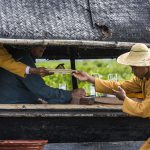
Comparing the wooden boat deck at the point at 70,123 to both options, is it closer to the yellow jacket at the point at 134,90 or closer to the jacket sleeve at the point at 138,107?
the yellow jacket at the point at 134,90

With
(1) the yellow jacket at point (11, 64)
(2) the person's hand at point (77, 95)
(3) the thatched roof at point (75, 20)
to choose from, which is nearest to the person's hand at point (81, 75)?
(2) the person's hand at point (77, 95)

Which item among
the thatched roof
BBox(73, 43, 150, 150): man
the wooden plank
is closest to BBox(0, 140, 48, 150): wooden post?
the wooden plank

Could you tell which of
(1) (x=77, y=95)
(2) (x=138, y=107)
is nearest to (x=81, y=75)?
(1) (x=77, y=95)

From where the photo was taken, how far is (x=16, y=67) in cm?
657

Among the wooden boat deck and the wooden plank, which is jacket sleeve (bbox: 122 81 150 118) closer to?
the wooden boat deck

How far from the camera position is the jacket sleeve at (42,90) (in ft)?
22.1

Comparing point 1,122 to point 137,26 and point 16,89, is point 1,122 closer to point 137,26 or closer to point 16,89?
point 16,89

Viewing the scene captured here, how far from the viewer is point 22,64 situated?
21.6 feet

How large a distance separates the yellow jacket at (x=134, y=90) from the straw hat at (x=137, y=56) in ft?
0.76

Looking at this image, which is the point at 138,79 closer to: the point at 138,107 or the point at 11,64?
the point at 138,107

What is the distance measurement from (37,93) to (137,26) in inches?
Result: 49.4

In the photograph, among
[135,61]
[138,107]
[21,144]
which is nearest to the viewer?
[138,107]

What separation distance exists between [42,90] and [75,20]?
32.2 inches

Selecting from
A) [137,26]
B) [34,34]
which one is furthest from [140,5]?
[34,34]
